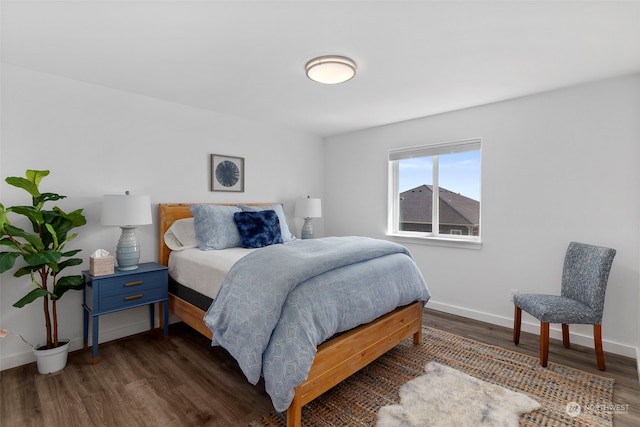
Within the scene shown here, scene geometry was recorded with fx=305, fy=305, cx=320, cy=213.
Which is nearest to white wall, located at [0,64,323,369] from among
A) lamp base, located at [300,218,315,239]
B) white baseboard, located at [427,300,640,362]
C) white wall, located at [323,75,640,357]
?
lamp base, located at [300,218,315,239]

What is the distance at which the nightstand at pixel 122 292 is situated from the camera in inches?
94.2

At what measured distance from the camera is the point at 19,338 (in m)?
2.38

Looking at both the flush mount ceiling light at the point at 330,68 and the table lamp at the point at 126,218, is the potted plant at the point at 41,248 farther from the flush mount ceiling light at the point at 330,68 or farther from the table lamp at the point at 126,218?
the flush mount ceiling light at the point at 330,68

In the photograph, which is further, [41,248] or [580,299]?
[580,299]

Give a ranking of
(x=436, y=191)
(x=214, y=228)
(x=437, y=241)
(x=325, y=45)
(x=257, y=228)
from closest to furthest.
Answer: (x=325, y=45), (x=214, y=228), (x=257, y=228), (x=437, y=241), (x=436, y=191)

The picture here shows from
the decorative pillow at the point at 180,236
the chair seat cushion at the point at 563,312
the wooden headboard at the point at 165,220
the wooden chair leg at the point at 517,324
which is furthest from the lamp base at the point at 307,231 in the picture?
the chair seat cushion at the point at 563,312

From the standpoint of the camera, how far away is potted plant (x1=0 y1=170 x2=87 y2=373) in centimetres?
208

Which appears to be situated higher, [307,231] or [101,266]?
[307,231]

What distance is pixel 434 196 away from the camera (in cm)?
375

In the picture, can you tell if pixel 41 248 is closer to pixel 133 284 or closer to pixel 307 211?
pixel 133 284

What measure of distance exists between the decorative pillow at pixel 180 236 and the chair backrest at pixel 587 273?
3.40 m

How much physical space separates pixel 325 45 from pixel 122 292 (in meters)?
2.47

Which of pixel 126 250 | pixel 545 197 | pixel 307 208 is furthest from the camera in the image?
pixel 307 208

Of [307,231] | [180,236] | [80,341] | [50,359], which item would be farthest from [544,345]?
[80,341]
